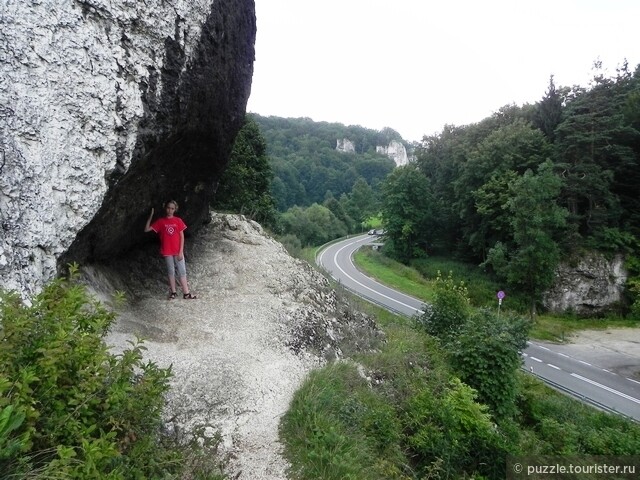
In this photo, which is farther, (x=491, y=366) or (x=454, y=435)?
(x=491, y=366)

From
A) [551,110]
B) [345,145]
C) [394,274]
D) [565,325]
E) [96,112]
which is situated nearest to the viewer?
[96,112]

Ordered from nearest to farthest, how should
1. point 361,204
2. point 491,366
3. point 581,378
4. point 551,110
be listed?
point 491,366
point 581,378
point 551,110
point 361,204

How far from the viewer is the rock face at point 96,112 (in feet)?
13.6

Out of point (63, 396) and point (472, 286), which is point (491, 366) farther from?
point (472, 286)

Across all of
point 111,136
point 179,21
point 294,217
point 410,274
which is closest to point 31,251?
point 111,136

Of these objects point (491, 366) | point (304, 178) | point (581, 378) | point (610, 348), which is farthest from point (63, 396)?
point (304, 178)

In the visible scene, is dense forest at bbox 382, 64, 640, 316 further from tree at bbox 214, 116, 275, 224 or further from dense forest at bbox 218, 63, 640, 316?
tree at bbox 214, 116, 275, 224

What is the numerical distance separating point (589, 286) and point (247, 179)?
21.7 m

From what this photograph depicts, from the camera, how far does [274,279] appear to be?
8961 millimetres

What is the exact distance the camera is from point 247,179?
2098 centimetres

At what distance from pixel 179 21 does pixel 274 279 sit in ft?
16.9

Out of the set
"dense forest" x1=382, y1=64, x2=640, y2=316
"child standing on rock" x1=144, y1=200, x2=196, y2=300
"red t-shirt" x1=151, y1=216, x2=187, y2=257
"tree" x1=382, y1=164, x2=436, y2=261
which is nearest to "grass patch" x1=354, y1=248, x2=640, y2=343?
"dense forest" x1=382, y1=64, x2=640, y2=316

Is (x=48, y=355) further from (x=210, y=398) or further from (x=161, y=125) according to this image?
(x=161, y=125)

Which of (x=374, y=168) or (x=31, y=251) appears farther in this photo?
(x=374, y=168)
